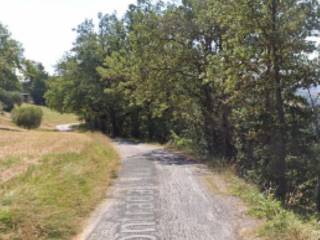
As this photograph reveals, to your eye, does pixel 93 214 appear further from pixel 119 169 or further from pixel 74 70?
pixel 74 70

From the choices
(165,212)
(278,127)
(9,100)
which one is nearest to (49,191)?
(165,212)

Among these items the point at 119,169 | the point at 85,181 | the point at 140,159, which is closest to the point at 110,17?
the point at 140,159

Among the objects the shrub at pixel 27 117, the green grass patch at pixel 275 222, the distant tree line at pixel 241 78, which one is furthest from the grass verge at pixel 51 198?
the shrub at pixel 27 117

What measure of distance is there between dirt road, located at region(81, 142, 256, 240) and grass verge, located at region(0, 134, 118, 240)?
330mm

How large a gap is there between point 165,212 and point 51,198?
2.03 metres

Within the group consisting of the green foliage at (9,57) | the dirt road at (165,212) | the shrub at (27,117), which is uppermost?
the green foliage at (9,57)

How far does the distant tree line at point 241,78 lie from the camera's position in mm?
13938

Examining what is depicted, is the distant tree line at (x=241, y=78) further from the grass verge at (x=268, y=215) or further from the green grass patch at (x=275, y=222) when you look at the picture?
the green grass patch at (x=275, y=222)

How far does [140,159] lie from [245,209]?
8955mm

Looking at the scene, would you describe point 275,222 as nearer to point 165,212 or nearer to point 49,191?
point 165,212

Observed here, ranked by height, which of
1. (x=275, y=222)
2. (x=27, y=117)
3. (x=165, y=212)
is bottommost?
(x=165, y=212)

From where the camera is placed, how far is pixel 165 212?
7.87m

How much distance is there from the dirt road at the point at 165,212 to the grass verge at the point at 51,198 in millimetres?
330

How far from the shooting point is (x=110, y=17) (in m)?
39.1
